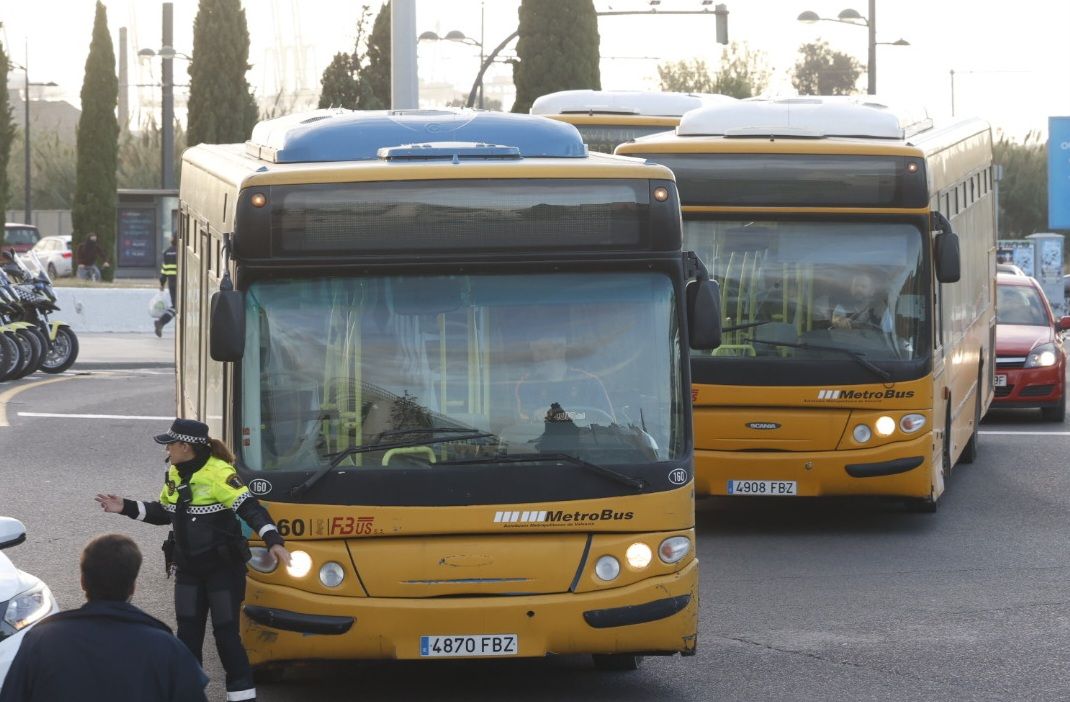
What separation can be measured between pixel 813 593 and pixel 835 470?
1.99 meters

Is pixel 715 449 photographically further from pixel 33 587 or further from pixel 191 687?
pixel 191 687

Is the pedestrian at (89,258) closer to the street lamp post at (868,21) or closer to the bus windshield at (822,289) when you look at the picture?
the street lamp post at (868,21)

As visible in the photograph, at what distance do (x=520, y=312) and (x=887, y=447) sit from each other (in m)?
5.35

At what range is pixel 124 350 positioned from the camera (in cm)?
3139

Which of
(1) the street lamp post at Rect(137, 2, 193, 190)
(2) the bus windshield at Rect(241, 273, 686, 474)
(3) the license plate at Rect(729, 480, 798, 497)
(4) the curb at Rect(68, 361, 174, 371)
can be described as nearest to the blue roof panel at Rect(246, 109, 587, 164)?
(2) the bus windshield at Rect(241, 273, 686, 474)

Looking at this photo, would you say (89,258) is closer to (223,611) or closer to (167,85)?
(167,85)

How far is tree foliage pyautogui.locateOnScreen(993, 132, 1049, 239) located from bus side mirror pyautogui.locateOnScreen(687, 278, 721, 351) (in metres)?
69.9

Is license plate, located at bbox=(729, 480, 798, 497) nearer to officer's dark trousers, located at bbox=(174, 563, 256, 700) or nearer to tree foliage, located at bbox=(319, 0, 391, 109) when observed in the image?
officer's dark trousers, located at bbox=(174, 563, 256, 700)

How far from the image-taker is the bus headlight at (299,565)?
26.8ft

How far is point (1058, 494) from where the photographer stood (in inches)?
627

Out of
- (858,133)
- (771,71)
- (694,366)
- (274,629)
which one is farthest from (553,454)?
(771,71)

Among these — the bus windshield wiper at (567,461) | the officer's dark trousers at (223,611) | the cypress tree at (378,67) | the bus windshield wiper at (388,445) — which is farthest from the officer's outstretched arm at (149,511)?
the cypress tree at (378,67)

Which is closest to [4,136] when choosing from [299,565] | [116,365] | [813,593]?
[116,365]

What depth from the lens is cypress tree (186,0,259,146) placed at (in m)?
46.8
